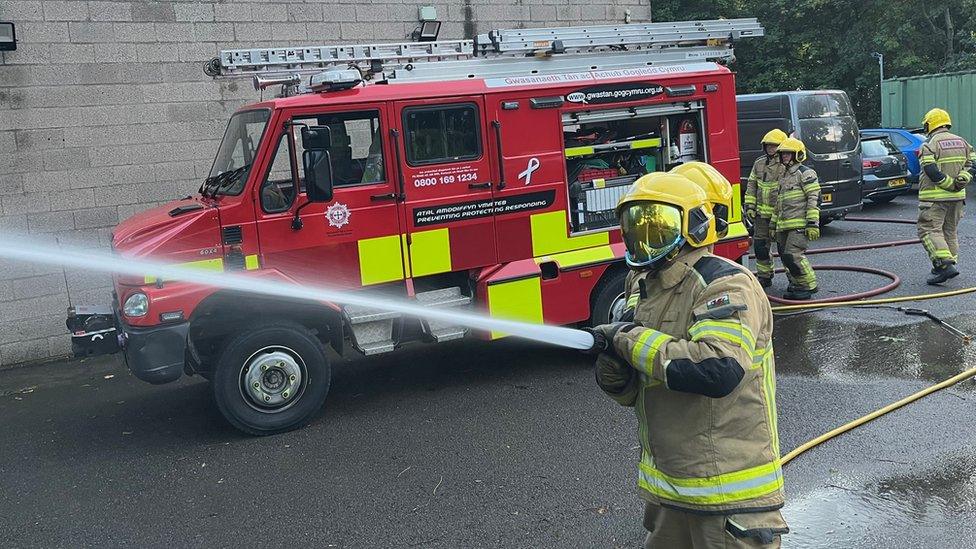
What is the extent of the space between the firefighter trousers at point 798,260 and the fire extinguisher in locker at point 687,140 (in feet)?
7.17

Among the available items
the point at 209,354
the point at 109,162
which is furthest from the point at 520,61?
the point at 109,162

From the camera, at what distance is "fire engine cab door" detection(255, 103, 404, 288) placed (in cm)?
591

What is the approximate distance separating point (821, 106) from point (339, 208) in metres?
9.81

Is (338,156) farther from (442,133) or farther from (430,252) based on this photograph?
(430,252)

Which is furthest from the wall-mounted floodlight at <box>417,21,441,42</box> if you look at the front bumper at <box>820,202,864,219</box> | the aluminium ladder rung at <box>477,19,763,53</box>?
the front bumper at <box>820,202,864,219</box>

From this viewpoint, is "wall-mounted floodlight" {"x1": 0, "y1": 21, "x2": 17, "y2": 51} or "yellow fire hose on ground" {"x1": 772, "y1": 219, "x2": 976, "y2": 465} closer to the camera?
"yellow fire hose on ground" {"x1": 772, "y1": 219, "x2": 976, "y2": 465}

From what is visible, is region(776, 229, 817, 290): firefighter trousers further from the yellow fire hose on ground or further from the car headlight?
the car headlight

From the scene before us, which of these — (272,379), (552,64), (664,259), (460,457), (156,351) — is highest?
(552,64)

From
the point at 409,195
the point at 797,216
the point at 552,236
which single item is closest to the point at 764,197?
the point at 797,216

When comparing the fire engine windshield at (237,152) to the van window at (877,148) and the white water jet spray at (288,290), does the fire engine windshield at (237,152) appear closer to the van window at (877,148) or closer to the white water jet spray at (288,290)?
the white water jet spray at (288,290)

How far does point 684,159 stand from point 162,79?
5565mm

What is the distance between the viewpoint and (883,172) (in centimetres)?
1516

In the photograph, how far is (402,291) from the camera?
6.36 metres

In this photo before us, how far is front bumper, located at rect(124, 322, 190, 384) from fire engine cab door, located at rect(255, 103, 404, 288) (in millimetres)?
788
